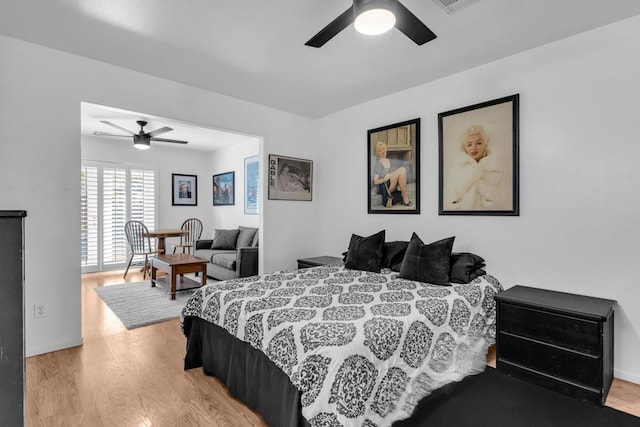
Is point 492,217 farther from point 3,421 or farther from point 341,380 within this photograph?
point 3,421

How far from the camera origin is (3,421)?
89 centimetres

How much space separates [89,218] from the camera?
588cm

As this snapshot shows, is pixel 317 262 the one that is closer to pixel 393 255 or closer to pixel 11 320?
pixel 393 255

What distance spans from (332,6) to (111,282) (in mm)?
5249

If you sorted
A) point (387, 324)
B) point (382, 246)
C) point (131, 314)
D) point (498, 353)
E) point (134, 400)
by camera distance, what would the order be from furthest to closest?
point (131, 314)
point (382, 246)
point (498, 353)
point (134, 400)
point (387, 324)

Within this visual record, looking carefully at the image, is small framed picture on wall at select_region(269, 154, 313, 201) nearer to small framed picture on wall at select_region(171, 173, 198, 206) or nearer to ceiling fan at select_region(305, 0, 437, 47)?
ceiling fan at select_region(305, 0, 437, 47)

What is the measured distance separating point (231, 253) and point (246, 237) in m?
0.42

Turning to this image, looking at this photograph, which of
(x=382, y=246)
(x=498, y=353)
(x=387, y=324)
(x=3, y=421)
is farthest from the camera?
(x=382, y=246)

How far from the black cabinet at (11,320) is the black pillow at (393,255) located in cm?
283

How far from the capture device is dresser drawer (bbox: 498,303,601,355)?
6.74 feet

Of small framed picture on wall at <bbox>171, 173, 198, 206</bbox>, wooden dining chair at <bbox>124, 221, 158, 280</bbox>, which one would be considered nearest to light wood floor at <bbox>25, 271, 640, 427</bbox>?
wooden dining chair at <bbox>124, 221, 158, 280</bbox>

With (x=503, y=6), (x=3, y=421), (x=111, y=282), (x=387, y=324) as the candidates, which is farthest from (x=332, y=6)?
(x=111, y=282)

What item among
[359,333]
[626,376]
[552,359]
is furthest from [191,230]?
[626,376]

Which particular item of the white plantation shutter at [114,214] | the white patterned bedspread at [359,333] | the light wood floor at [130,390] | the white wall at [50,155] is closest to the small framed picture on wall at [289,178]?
the white wall at [50,155]
